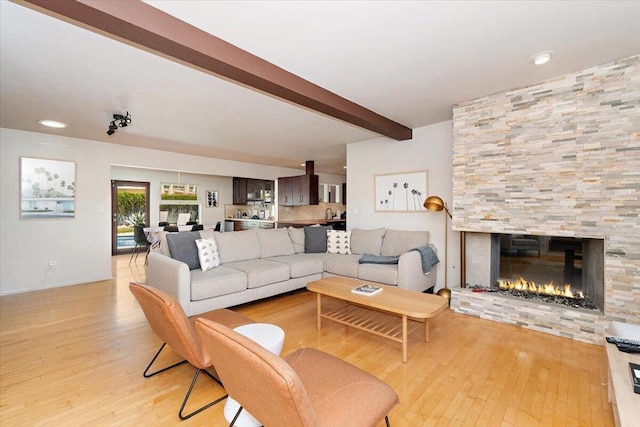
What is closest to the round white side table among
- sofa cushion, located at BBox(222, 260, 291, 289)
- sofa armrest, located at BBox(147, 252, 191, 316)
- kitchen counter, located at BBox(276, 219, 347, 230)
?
sofa armrest, located at BBox(147, 252, 191, 316)

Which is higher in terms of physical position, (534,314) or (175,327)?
(175,327)

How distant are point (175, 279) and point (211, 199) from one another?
6.51 metres

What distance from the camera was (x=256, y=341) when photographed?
174 cm

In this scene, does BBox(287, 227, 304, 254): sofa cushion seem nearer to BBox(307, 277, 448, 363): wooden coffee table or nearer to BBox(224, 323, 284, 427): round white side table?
BBox(307, 277, 448, 363): wooden coffee table

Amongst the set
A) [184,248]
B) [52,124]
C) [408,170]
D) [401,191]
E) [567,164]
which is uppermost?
[52,124]

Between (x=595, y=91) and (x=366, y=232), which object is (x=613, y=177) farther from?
(x=366, y=232)

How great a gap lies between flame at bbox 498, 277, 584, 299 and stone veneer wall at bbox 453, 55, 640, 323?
2.12 feet

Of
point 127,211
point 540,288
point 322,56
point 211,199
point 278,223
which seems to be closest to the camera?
point 322,56

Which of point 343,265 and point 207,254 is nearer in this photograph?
point 207,254

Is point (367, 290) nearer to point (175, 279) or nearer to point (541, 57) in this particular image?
point (175, 279)

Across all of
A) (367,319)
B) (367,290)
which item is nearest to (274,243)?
(367,319)

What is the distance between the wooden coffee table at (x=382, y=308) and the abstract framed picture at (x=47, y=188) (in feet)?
14.8

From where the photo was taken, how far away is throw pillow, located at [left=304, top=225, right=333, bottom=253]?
4816 mm

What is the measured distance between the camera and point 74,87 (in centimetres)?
277
